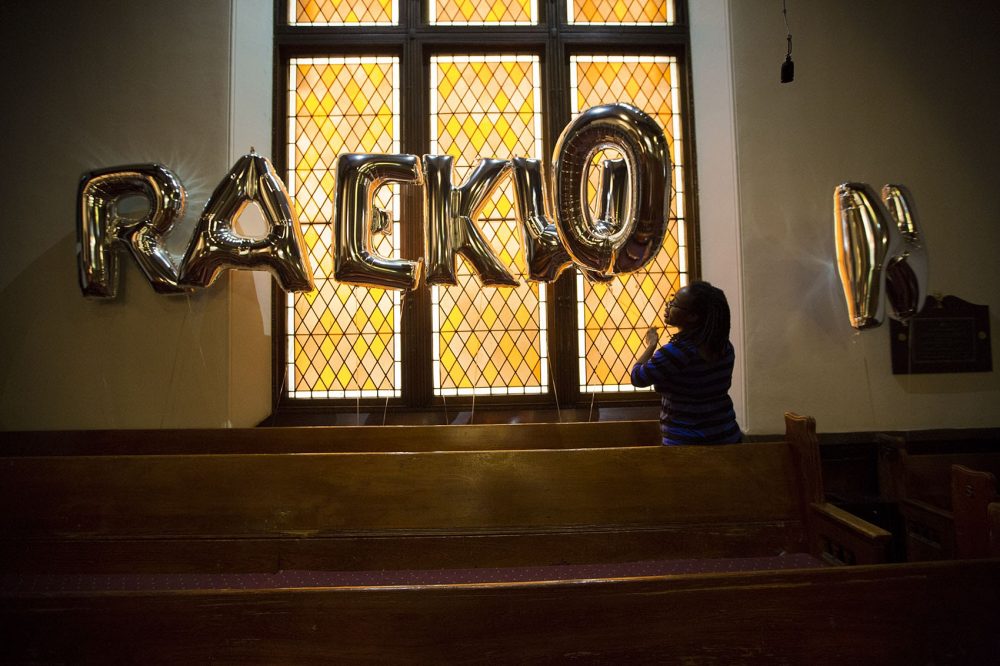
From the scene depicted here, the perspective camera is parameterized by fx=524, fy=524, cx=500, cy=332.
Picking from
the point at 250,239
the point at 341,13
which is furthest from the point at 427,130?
the point at 250,239

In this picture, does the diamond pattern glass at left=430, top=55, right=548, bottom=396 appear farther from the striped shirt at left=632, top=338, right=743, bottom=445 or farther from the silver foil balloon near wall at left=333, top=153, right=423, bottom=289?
the striped shirt at left=632, top=338, right=743, bottom=445

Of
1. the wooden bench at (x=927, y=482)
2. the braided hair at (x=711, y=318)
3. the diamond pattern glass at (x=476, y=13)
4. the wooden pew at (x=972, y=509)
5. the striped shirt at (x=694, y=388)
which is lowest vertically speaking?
the wooden bench at (x=927, y=482)

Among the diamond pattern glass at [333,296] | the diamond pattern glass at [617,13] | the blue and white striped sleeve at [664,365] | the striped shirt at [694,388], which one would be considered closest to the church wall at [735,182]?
the diamond pattern glass at [333,296]

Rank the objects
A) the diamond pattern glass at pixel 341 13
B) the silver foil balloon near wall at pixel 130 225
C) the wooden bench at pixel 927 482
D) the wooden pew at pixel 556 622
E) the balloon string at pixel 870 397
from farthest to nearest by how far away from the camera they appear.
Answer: the diamond pattern glass at pixel 341 13 → the balloon string at pixel 870 397 → the silver foil balloon near wall at pixel 130 225 → the wooden bench at pixel 927 482 → the wooden pew at pixel 556 622

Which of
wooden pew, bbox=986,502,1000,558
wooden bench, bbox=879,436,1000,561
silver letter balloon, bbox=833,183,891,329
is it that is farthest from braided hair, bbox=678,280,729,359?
silver letter balloon, bbox=833,183,891,329

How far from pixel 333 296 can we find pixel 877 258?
301 centimetres

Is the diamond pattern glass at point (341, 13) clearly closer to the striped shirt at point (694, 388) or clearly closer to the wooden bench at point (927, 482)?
the striped shirt at point (694, 388)

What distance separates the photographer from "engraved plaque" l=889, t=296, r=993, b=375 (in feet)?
9.71

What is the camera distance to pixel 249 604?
929 millimetres

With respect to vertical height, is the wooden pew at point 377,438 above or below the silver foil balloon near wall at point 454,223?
below

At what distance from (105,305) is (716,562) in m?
3.21

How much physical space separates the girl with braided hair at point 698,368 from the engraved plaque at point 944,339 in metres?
1.74

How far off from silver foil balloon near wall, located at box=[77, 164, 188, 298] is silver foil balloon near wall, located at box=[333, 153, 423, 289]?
868 mm

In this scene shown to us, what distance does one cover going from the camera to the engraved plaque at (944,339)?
2.96m
